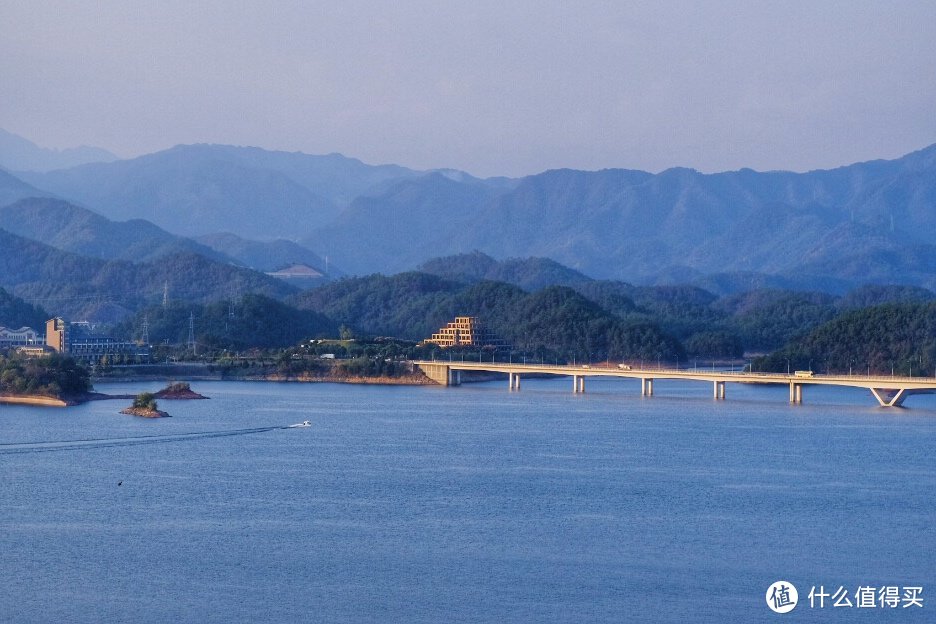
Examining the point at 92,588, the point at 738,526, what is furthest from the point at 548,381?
the point at 92,588

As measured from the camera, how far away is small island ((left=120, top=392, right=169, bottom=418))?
2498 inches

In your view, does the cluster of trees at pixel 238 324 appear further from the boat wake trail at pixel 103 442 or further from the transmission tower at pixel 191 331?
the boat wake trail at pixel 103 442

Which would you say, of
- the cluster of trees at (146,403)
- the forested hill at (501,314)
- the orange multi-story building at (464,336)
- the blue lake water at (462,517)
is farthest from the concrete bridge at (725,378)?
the cluster of trees at (146,403)

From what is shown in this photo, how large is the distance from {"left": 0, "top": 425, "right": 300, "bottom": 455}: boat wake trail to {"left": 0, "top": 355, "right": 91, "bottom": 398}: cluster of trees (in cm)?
1639

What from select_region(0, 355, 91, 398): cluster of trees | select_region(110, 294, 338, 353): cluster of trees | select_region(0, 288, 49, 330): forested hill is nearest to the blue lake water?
select_region(0, 355, 91, 398): cluster of trees

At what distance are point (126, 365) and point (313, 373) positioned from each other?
34.0ft

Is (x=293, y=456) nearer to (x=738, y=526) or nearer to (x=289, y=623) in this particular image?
(x=738, y=526)

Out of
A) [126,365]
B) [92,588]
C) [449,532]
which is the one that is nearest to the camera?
[92,588]

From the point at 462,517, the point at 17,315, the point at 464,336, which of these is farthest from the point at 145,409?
the point at 17,315

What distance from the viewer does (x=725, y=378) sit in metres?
75.0

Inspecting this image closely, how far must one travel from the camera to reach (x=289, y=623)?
28.3 metres

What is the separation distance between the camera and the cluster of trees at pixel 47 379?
70812 mm

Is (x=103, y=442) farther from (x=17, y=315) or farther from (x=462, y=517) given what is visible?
(x=17, y=315)

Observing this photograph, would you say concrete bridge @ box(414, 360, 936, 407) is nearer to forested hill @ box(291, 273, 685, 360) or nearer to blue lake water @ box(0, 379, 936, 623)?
blue lake water @ box(0, 379, 936, 623)
